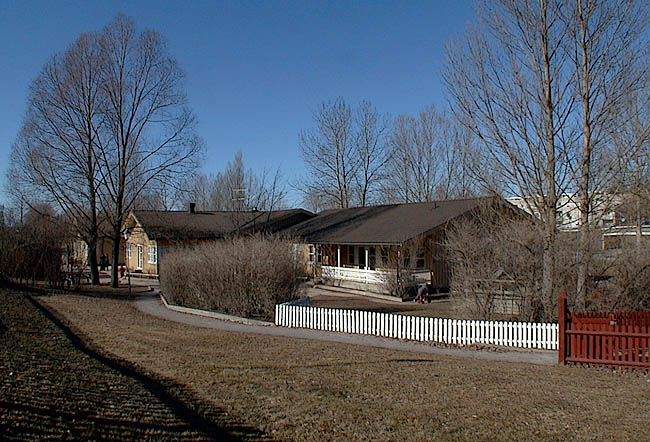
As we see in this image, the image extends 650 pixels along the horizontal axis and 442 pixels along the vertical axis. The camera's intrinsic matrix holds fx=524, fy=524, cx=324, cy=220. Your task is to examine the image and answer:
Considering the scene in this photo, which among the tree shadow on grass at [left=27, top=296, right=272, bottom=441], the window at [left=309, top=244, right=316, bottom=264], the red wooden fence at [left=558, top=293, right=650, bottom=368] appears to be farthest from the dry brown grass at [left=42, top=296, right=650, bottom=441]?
the window at [left=309, top=244, right=316, bottom=264]

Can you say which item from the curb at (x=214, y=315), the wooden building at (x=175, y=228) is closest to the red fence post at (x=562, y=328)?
the curb at (x=214, y=315)

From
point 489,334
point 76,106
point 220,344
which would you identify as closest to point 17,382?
point 220,344

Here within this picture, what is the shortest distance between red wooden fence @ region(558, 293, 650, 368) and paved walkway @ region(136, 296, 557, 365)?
63cm

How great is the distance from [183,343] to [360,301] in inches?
468

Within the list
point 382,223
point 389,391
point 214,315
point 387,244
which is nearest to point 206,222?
point 382,223

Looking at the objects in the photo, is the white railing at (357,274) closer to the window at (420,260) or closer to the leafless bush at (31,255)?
the window at (420,260)

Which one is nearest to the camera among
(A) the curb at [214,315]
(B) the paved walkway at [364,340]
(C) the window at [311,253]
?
(B) the paved walkway at [364,340]

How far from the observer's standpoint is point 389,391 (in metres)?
7.91

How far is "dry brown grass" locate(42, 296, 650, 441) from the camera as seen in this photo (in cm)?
620

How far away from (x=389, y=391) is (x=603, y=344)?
512 cm

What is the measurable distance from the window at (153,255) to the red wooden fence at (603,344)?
101 feet

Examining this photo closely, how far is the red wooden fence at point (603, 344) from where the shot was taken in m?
10.1

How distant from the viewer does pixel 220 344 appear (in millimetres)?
12203

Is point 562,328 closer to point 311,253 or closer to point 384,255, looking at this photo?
point 384,255
